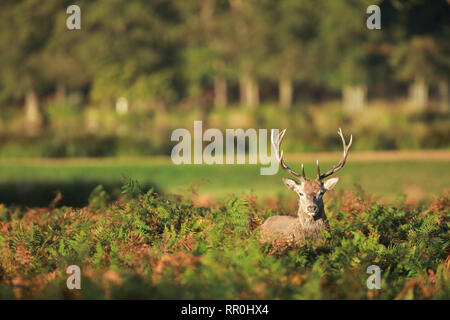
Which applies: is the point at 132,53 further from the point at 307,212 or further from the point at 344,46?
the point at 307,212

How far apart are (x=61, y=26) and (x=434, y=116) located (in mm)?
23747

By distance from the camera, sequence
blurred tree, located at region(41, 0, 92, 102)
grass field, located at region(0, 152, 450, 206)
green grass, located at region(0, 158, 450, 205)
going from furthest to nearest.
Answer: blurred tree, located at region(41, 0, 92, 102), green grass, located at region(0, 158, 450, 205), grass field, located at region(0, 152, 450, 206)

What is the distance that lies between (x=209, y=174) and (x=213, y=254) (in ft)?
52.8

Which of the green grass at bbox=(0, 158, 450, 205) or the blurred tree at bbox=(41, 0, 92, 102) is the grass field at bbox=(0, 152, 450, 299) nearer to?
the green grass at bbox=(0, 158, 450, 205)

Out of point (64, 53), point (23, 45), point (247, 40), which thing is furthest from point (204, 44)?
point (23, 45)

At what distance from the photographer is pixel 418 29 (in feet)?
68.5

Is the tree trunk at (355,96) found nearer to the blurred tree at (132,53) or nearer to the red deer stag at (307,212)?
the blurred tree at (132,53)

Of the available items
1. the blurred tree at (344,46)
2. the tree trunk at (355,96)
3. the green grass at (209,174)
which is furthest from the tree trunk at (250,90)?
the green grass at (209,174)

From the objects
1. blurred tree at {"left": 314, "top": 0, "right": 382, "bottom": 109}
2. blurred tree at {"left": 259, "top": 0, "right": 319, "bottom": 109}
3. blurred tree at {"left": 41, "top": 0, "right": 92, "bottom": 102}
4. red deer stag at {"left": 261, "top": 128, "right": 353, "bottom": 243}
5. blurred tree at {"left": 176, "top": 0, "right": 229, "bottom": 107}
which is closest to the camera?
red deer stag at {"left": 261, "top": 128, "right": 353, "bottom": 243}

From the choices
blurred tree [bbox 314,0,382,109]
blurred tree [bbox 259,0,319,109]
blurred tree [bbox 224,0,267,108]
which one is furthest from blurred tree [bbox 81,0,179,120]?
blurred tree [bbox 314,0,382,109]

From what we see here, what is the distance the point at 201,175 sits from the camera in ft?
71.7

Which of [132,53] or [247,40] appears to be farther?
[247,40]

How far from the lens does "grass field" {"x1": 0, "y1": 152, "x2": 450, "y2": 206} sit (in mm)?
17453

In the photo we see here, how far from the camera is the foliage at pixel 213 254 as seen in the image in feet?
18.1
